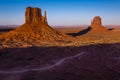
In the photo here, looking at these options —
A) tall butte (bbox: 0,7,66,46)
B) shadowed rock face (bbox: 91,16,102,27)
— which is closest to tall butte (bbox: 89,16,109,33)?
shadowed rock face (bbox: 91,16,102,27)

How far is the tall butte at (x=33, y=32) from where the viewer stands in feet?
202

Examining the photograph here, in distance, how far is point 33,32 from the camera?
65500mm

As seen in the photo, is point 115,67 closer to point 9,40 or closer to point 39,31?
point 9,40

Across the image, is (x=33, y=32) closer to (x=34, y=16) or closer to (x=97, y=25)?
(x=34, y=16)

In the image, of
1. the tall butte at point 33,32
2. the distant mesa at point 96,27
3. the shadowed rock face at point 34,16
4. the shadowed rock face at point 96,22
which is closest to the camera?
the tall butte at point 33,32

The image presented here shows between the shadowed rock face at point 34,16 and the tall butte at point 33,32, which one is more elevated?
the shadowed rock face at point 34,16

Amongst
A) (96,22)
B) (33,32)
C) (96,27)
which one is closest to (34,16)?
(33,32)

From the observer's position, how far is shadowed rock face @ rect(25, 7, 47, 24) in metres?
70.7

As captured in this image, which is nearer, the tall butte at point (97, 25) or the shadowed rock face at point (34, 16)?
the shadowed rock face at point (34, 16)

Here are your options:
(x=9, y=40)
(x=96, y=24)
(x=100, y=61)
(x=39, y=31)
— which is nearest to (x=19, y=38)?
(x=9, y=40)

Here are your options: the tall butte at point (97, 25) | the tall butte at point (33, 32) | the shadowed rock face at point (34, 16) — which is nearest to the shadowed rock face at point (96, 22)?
the tall butte at point (97, 25)

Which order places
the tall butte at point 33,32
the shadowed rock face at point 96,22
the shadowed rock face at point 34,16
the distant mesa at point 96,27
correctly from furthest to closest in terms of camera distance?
the shadowed rock face at point 96,22, the distant mesa at point 96,27, the shadowed rock face at point 34,16, the tall butte at point 33,32

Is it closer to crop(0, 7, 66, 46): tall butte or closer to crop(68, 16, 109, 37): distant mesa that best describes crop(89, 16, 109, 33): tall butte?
crop(68, 16, 109, 37): distant mesa

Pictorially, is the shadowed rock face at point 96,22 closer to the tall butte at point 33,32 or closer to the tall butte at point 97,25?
the tall butte at point 97,25
